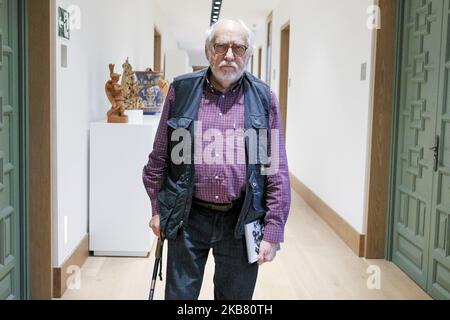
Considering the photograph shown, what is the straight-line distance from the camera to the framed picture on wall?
3.11m

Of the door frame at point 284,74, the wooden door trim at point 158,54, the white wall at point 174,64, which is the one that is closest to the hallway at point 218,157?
the door frame at point 284,74

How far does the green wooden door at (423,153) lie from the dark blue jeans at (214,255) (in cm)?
160

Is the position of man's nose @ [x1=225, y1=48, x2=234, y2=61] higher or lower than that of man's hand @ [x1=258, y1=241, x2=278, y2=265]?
higher

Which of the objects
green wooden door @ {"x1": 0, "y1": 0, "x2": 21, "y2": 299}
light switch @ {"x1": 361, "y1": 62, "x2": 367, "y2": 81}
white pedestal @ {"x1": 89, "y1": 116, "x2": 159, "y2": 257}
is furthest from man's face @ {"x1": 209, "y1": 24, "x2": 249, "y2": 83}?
light switch @ {"x1": 361, "y1": 62, "x2": 367, "y2": 81}

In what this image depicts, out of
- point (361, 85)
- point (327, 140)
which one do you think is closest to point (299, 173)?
point (327, 140)

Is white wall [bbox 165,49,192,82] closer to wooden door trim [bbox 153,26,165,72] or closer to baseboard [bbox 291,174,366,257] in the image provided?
wooden door trim [bbox 153,26,165,72]

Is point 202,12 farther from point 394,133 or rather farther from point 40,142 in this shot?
point 40,142

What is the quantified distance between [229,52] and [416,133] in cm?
212

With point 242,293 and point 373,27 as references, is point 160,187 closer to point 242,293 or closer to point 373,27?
point 242,293

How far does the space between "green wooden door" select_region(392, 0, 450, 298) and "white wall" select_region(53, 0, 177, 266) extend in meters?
2.11

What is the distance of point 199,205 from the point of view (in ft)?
6.28

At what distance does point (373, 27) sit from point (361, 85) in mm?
475

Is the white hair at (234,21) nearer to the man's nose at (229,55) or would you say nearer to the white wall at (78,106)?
the man's nose at (229,55)

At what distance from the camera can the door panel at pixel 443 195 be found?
3102 millimetres
